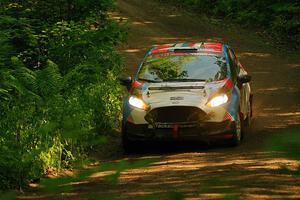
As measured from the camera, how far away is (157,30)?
28.0 meters

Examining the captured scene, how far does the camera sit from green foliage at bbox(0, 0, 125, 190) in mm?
8290

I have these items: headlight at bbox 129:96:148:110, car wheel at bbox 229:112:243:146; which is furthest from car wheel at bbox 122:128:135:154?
car wheel at bbox 229:112:243:146

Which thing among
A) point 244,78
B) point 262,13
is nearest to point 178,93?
point 244,78

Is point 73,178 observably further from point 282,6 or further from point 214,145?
point 282,6

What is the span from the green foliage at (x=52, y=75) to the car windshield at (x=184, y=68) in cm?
135

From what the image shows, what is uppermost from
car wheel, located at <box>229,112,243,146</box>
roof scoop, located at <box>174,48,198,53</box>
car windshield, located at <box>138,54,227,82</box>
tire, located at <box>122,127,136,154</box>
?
roof scoop, located at <box>174,48,198,53</box>

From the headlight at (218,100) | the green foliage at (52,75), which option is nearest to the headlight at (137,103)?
the green foliage at (52,75)

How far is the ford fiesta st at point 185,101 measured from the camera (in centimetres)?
977

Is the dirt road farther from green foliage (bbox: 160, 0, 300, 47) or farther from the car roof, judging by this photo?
the car roof

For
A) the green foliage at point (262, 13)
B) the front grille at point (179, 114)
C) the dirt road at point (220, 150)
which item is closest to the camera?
the dirt road at point (220, 150)

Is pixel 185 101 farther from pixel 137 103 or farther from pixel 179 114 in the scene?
pixel 137 103

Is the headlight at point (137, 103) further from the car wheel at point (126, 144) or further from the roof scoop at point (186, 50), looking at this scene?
the roof scoop at point (186, 50)

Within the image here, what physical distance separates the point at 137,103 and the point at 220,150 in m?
1.62

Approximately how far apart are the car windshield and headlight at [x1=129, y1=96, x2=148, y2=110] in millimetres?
604
